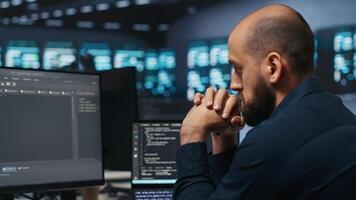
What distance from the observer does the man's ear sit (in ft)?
3.68

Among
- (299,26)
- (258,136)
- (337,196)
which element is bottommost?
(337,196)

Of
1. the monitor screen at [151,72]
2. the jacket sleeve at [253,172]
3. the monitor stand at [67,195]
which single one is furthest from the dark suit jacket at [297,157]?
the monitor screen at [151,72]

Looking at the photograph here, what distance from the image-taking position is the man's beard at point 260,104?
1.16 metres

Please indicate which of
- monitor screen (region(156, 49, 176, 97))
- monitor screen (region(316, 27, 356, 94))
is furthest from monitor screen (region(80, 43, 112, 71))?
monitor screen (region(316, 27, 356, 94))

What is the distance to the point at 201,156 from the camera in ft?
3.88

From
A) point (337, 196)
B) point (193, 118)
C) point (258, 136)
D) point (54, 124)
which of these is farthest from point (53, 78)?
point (337, 196)

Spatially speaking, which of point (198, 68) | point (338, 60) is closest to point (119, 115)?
point (338, 60)

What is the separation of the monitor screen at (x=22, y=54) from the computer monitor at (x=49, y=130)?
3.24 metres

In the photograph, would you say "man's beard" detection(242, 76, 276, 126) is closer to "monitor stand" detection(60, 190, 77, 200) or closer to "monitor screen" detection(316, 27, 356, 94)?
"monitor stand" detection(60, 190, 77, 200)

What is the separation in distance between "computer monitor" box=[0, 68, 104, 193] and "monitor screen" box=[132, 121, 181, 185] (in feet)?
0.40

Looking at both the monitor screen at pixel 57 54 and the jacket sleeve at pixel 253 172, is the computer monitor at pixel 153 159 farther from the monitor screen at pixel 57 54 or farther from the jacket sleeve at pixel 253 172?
the monitor screen at pixel 57 54

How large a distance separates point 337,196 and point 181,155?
0.35 metres

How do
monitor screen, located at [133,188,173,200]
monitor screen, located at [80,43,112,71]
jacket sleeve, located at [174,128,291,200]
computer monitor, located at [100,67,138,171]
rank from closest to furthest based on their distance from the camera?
jacket sleeve, located at [174,128,291,200], monitor screen, located at [133,188,173,200], computer monitor, located at [100,67,138,171], monitor screen, located at [80,43,112,71]

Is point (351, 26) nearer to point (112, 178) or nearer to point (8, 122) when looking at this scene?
point (112, 178)
